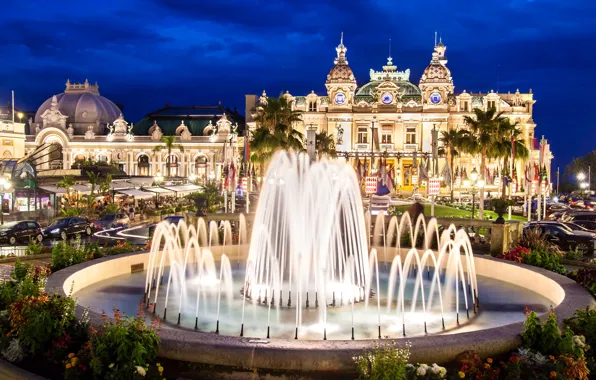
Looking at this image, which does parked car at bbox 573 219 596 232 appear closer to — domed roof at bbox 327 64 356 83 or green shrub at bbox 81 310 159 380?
green shrub at bbox 81 310 159 380

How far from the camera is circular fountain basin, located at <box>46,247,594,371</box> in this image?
847 cm

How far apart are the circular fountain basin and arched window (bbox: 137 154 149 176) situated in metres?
91.2

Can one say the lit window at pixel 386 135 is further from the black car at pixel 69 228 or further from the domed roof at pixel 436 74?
the black car at pixel 69 228

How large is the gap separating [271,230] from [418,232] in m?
8.11

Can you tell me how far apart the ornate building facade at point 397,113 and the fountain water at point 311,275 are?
76364mm

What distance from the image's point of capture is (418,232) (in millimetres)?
22797

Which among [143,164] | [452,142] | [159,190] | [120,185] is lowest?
[159,190]

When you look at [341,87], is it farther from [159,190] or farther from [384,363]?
[384,363]

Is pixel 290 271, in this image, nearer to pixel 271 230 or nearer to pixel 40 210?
pixel 271 230

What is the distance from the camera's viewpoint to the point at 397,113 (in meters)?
97.7

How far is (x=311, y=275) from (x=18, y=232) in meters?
22.6

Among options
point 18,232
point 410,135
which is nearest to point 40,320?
point 18,232

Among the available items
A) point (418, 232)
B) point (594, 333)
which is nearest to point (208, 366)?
point (594, 333)

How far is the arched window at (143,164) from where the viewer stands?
108375 millimetres
